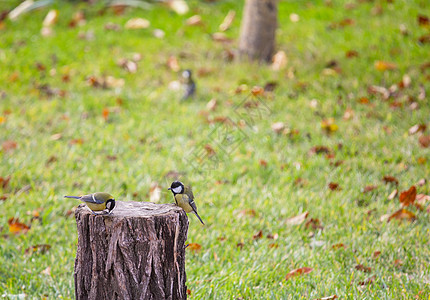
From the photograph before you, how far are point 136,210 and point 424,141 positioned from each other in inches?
155

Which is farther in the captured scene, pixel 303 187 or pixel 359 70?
pixel 359 70

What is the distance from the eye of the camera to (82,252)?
2.35m

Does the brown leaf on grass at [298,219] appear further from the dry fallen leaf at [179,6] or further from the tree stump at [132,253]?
the dry fallen leaf at [179,6]

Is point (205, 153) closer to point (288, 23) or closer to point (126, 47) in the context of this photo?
point (126, 47)

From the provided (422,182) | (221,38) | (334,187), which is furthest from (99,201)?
(221,38)

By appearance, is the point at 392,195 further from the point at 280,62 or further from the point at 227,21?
the point at 227,21

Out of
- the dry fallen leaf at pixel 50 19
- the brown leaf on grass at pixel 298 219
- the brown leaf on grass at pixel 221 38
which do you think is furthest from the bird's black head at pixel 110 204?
the dry fallen leaf at pixel 50 19

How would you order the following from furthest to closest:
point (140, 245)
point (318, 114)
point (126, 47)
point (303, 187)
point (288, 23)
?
1. point (288, 23)
2. point (126, 47)
3. point (318, 114)
4. point (303, 187)
5. point (140, 245)

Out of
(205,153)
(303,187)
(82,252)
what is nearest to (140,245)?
(82,252)

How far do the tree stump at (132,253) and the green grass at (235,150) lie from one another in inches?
27.2

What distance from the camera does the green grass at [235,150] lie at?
3.34 metres

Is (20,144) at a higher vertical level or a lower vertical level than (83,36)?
higher

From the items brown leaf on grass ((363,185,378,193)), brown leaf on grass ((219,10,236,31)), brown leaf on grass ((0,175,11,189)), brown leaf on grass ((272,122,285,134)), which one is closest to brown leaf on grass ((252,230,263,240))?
brown leaf on grass ((363,185,378,193))

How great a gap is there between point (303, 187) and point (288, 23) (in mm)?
5055
